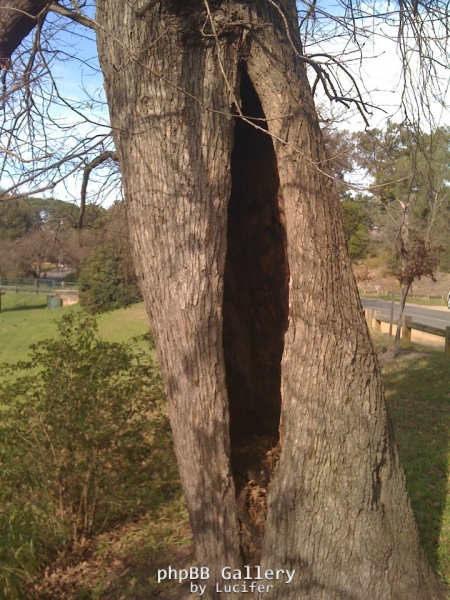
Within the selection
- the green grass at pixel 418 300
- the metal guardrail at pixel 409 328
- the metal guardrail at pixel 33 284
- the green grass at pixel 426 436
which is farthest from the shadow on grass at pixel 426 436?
the metal guardrail at pixel 33 284

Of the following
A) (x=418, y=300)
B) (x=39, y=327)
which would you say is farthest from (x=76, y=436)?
(x=418, y=300)

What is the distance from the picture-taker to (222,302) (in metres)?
3.47

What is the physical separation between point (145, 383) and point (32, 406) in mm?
1146

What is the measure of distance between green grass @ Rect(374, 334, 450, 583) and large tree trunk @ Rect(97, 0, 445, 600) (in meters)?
1.29

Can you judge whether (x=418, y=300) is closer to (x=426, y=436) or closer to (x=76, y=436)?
(x=426, y=436)

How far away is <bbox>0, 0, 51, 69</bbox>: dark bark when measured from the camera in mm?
4488

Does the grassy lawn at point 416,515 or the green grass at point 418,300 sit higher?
the green grass at point 418,300

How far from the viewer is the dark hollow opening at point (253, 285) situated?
4191mm

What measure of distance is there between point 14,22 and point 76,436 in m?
3.64

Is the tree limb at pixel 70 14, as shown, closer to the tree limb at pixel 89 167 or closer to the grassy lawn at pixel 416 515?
the tree limb at pixel 89 167

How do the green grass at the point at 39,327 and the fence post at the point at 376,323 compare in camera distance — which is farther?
the green grass at the point at 39,327

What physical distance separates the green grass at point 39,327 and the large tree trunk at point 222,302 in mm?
10354

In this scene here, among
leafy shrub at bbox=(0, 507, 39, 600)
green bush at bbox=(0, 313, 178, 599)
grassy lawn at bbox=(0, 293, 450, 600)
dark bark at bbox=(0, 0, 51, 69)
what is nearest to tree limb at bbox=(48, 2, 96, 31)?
dark bark at bbox=(0, 0, 51, 69)

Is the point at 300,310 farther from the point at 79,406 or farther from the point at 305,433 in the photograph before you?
the point at 79,406
